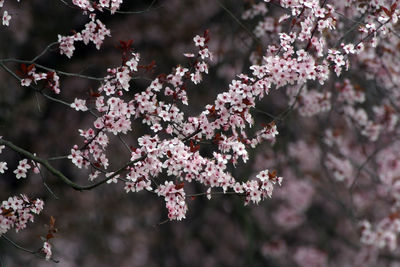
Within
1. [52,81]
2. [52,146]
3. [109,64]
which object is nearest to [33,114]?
[52,146]

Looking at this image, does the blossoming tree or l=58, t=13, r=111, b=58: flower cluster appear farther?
l=58, t=13, r=111, b=58: flower cluster

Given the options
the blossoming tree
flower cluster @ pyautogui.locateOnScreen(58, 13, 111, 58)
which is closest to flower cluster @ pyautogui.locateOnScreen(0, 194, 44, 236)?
the blossoming tree

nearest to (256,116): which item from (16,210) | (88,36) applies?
(88,36)

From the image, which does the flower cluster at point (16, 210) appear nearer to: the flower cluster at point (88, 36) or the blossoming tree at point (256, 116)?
the blossoming tree at point (256, 116)

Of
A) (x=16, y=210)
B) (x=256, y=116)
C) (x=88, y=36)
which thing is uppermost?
(x=256, y=116)

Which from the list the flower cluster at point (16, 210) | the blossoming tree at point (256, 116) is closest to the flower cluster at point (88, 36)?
the blossoming tree at point (256, 116)

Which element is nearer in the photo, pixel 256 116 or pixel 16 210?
pixel 16 210

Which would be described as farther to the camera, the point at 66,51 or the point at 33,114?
the point at 33,114

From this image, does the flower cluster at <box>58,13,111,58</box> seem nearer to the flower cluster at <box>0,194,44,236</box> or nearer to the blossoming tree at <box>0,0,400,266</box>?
the blossoming tree at <box>0,0,400,266</box>

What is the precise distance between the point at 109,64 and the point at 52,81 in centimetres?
516

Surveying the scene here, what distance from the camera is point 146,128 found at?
981 centimetres

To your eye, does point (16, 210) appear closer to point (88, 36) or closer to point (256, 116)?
point (88, 36)

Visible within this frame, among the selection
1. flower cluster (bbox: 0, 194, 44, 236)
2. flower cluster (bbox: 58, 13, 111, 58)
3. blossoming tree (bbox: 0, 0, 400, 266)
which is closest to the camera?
blossoming tree (bbox: 0, 0, 400, 266)

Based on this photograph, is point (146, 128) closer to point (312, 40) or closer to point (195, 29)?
point (195, 29)
